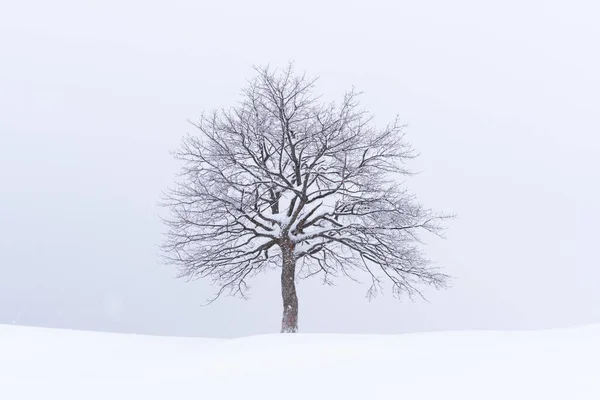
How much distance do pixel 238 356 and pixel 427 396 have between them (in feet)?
11.3

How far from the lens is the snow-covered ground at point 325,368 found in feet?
15.8

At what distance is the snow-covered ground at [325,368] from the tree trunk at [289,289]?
5348mm

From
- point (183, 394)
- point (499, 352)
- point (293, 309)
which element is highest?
point (293, 309)

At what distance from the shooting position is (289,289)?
14289 millimetres

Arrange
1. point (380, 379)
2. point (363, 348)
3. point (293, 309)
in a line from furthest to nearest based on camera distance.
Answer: point (293, 309)
point (363, 348)
point (380, 379)

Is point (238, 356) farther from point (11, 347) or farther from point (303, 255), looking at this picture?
point (303, 255)

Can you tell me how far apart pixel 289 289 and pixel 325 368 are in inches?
334

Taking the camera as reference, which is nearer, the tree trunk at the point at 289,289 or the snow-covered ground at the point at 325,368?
the snow-covered ground at the point at 325,368

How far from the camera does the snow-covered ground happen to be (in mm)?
4809

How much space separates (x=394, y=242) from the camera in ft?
47.2

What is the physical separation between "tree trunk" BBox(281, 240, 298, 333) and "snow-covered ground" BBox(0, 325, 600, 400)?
5.35 metres

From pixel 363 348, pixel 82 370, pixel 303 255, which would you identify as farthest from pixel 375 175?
pixel 82 370

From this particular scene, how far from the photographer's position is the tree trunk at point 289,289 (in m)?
14.2

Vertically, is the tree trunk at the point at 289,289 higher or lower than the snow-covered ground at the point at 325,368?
higher
